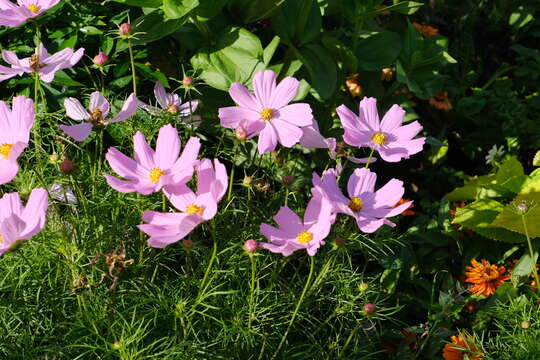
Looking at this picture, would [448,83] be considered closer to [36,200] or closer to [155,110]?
[155,110]

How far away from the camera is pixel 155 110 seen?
4.12 feet

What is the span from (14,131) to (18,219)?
0.52 feet

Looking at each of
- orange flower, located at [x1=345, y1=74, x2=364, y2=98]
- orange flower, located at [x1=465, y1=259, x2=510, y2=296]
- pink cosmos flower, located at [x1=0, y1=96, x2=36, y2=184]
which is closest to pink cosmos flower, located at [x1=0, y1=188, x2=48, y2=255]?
pink cosmos flower, located at [x1=0, y1=96, x2=36, y2=184]

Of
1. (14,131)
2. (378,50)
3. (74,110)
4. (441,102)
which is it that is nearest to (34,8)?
(74,110)

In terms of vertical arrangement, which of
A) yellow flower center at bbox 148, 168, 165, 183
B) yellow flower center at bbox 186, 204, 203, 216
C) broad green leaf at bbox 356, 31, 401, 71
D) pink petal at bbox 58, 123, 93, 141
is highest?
pink petal at bbox 58, 123, 93, 141

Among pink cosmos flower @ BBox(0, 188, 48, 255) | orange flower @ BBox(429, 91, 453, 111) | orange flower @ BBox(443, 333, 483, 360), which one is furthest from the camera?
orange flower @ BBox(429, 91, 453, 111)

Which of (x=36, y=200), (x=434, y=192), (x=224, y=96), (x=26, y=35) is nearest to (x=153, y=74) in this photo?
(x=224, y=96)

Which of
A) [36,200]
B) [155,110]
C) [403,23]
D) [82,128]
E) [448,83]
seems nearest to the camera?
[36,200]

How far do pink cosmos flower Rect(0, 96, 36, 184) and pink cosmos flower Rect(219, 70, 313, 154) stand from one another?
10.5 inches

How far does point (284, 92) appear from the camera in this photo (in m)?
1.09

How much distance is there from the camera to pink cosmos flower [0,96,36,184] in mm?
869

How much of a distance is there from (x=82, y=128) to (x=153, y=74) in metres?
0.58

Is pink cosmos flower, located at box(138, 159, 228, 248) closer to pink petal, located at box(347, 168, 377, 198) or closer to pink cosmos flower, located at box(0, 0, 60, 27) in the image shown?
pink petal, located at box(347, 168, 377, 198)

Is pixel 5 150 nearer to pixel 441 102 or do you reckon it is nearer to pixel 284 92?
pixel 284 92
